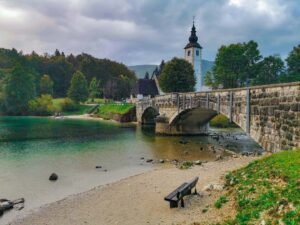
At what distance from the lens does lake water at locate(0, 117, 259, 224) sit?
21.6 metres

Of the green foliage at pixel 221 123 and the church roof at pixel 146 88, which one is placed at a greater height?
the church roof at pixel 146 88

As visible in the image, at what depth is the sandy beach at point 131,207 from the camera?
14.1m

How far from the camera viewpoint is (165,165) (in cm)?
2936

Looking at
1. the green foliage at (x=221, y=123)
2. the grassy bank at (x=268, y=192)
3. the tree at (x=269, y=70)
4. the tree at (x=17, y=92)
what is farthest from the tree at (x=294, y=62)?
the tree at (x=17, y=92)

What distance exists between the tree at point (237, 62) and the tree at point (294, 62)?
7.58 meters

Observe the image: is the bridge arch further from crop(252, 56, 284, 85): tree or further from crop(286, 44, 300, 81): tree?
crop(286, 44, 300, 81): tree

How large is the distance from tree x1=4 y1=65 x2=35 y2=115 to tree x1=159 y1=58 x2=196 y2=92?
58.2m

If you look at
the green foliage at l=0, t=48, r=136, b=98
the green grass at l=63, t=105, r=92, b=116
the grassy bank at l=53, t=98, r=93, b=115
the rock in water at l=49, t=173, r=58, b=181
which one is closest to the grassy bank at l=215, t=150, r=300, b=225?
the rock in water at l=49, t=173, r=58, b=181

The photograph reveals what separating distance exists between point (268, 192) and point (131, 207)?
24.1ft

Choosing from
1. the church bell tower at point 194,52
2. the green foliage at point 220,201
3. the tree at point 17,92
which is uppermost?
the church bell tower at point 194,52

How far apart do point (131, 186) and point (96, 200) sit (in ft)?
10.8

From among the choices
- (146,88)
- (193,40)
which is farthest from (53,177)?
(193,40)

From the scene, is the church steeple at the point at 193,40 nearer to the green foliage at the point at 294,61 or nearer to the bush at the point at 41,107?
the green foliage at the point at 294,61

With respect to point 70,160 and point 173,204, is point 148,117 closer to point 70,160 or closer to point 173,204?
point 70,160
